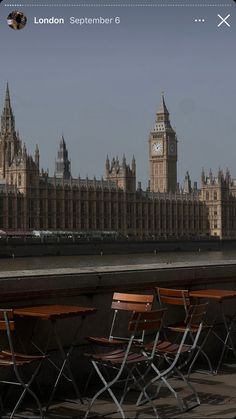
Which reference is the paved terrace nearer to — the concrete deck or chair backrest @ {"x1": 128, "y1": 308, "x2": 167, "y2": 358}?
the concrete deck

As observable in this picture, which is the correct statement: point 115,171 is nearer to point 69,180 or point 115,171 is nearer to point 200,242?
point 69,180

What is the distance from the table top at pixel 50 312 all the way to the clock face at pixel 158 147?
387ft

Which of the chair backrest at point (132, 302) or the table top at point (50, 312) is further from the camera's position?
the chair backrest at point (132, 302)

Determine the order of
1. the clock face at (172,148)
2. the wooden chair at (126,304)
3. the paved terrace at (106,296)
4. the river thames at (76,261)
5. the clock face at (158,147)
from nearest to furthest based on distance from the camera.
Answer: the paved terrace at (106,296) → the wooden chair at (126,304) → the river thames at (76,261) → the clock face at (158,147) → the clock face at (172,148)

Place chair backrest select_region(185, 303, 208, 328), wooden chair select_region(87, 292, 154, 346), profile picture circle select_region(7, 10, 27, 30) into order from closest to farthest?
profile picture circle select_region(7, 10, 27, 30) < wooden chair select_region(87, 292, 154, 346) < chair backrest select_region(185, 303, 208, 328)

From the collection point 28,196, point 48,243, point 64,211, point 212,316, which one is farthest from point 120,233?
point 212,316

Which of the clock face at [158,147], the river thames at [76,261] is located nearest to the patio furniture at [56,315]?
the river thames at [76,261]

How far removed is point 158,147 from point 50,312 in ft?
390

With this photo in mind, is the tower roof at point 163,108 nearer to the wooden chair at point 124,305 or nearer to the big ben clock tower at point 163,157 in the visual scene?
the big ben clock tower at point 163,157

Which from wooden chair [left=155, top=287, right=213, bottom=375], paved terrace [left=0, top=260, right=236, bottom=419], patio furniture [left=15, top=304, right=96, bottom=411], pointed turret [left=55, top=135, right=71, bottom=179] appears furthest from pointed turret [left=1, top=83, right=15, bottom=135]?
patio furniture [left=15, top=304, right=96, bottom=411]

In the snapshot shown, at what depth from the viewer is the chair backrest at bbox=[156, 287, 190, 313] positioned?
541cm

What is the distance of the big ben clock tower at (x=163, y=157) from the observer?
120875mm

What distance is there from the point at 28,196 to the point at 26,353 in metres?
78.8

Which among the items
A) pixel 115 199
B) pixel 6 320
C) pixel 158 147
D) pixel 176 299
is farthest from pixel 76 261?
pixel 158 147
